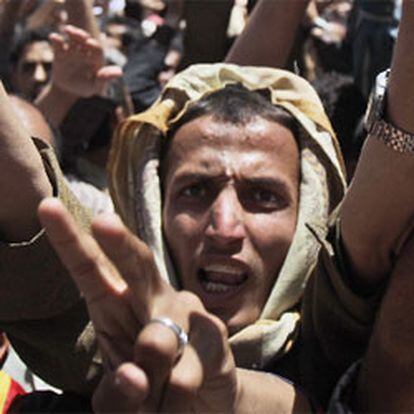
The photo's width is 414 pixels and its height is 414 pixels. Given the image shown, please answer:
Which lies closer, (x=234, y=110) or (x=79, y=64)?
(x=234, y=110)

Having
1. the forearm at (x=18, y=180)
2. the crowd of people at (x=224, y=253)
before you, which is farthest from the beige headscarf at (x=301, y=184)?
the forearm at (x=18, y=180)

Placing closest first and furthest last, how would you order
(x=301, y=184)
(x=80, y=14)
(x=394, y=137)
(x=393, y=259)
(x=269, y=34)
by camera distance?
(x=394, y=137) < (x=393, y=259) < (x=301, y=184) < (x=269, y=34) < (x=80, y=14)

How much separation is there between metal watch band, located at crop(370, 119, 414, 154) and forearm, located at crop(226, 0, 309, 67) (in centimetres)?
110

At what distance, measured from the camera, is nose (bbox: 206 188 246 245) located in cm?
201

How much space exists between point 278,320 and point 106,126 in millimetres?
2180

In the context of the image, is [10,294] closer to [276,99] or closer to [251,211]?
[251,211]

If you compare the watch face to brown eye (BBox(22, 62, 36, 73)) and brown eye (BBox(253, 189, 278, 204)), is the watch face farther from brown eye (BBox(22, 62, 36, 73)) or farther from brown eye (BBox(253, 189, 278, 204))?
brown eye (BBox(22, 62, 36, 73))

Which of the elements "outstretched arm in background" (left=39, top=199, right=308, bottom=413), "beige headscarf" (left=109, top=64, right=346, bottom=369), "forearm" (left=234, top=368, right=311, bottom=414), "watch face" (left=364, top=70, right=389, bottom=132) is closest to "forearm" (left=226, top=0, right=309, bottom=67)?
"beige headscarf" (left=109, top=64, right=346, bottom=369)

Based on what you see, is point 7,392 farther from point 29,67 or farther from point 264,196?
point 29,67

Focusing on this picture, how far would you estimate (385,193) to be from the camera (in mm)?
1604

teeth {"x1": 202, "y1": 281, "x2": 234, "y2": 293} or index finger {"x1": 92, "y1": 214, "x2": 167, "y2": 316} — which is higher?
index finger {"x1": 92, "y1": 214, "x2": 167, "y2": 316}

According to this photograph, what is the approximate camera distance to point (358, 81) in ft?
11.1

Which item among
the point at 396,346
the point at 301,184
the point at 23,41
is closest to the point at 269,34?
the point at 301,184

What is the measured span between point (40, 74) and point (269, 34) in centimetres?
240
